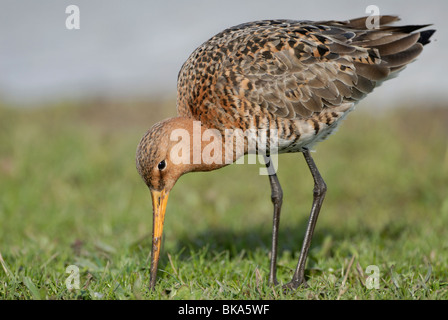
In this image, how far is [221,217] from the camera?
7.14 m

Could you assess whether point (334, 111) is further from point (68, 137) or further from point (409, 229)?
point (68, 137)

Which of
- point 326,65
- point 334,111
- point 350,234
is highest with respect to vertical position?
point 326,65

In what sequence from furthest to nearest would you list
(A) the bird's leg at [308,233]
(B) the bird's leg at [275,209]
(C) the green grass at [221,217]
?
(B) the bird's leg at [275,209] < (A) the bird's leg at [308,233] < (C) the green grass at [221,217]

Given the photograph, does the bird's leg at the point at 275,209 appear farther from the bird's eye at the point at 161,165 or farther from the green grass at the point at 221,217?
the bird's eye at the point at 161,165

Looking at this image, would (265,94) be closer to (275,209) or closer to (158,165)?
(158,165)

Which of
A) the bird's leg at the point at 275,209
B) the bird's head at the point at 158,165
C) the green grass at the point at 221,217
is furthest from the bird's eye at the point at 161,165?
the bird's leg at the point at 275,209

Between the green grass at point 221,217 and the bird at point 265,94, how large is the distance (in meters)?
0.41

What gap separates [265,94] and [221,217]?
2673 mm

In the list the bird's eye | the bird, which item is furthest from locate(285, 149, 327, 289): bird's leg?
the bird's eye

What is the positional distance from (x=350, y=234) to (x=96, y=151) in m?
4.30

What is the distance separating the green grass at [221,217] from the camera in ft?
15.1

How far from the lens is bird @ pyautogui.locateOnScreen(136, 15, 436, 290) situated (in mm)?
4785

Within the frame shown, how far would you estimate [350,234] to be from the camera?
21.5 ft
